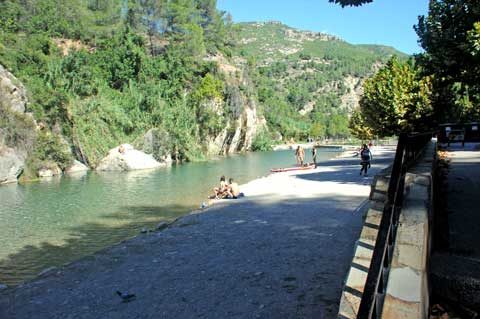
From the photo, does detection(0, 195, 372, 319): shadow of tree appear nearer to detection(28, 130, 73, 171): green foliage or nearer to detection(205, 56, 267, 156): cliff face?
detection(28, 130, 73, 171): green foliage

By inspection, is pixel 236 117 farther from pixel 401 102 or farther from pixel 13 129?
pixel 401 102

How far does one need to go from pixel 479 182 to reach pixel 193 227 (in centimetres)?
708

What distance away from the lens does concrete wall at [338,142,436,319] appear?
91.0 inches

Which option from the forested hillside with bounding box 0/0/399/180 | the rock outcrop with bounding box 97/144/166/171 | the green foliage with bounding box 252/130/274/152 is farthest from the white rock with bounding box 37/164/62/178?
the green foliage with bounding box 252/130/274/152

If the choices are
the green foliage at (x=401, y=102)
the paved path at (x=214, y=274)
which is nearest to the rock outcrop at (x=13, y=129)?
the paved path at (x=214, y=274)

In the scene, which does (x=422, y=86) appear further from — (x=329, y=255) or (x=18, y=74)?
(x=18, y=74)

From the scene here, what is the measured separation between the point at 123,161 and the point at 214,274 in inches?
1436

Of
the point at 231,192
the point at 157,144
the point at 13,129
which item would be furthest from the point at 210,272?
the point at 157,144

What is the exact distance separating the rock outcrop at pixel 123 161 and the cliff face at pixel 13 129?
7.68m

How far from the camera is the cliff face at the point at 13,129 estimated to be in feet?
108

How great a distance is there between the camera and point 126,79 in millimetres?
64062

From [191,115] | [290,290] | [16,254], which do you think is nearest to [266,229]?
[290,290]

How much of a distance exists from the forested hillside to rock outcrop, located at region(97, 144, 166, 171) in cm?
240

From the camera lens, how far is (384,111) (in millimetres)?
30984
